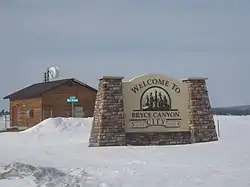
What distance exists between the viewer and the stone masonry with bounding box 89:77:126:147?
631 inches

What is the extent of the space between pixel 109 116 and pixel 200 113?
3.63m

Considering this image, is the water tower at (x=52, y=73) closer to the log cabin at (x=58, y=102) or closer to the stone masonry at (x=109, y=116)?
the log cabin at (x=58, y=102)

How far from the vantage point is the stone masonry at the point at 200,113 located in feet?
55.7

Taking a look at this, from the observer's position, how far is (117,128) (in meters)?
16.2

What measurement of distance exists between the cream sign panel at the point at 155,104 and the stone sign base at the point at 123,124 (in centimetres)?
23

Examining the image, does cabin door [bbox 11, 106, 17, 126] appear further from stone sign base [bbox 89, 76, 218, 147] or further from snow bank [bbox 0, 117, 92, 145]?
stone sign base [bbox 89, 76, 218, 147]

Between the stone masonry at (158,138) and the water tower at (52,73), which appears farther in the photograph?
the water tower at (52,73)

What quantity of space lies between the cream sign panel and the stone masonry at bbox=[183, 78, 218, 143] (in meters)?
0.24

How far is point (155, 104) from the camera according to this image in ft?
55.7

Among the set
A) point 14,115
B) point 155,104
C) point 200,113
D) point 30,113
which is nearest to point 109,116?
point 155,104

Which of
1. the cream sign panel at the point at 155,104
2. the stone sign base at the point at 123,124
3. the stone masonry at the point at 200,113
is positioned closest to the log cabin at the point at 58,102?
the stone sign base at the point at 123,124

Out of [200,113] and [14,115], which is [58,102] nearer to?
[14,115]

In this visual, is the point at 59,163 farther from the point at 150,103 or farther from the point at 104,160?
the point at 150,103

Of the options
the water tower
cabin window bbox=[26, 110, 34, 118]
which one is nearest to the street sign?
cabin window bbox=[26, 110, 34, 118]
